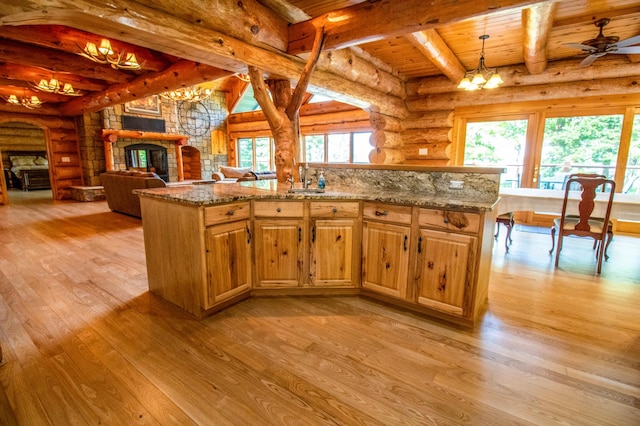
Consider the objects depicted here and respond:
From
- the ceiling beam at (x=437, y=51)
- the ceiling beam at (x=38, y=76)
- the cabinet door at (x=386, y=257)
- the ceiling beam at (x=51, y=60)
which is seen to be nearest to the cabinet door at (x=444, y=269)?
the cabinet door at (x=386, y=257)

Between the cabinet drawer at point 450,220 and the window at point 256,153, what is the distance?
29.2ft

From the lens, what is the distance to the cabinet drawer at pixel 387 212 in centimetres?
233

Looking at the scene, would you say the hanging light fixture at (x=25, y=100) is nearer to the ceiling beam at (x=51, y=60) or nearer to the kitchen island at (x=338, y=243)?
the ceiling beam at (x=51, y=60)

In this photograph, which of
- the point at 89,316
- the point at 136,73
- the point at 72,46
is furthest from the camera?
the point at 136,73

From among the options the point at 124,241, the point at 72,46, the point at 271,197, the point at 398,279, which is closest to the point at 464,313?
the point at 398,279

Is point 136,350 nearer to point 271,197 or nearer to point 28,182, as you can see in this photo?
point 271,197

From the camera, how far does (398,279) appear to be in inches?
96.8

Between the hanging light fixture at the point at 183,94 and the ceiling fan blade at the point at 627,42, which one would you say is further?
the hanging light fixture at the point at 183,94

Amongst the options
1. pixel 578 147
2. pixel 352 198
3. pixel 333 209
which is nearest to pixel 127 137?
pixel 333 209

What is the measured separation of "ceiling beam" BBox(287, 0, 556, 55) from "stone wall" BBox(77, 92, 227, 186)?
7.71 m

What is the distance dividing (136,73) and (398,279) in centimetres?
605

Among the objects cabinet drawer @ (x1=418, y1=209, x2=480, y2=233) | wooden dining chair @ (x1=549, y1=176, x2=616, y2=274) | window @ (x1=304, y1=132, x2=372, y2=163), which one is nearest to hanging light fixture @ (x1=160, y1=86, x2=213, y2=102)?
window @ (x1=304, y1=132, x2=372, y2=163)

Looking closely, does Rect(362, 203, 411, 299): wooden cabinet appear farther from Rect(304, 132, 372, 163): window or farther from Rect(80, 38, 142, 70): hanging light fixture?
Rect(304, 132, 372, 163): window

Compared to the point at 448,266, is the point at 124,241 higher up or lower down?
lower down
